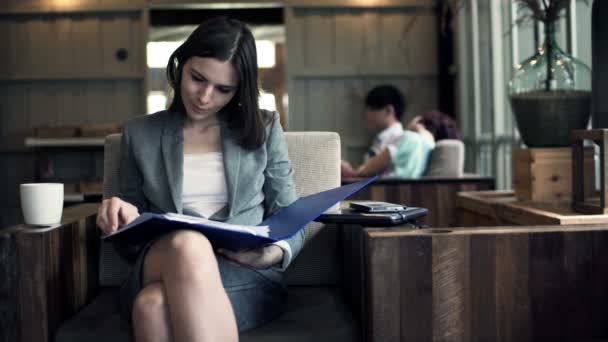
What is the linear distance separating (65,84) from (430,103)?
131 inches

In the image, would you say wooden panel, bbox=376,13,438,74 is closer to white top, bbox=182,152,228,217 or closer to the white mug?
white top, bbox=182,152,228,217

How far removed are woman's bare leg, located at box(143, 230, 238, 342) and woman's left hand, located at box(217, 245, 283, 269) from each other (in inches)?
4.2

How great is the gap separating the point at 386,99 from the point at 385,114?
0.34 feet

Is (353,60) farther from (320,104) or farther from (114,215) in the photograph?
(114,215)

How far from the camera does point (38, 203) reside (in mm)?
1655

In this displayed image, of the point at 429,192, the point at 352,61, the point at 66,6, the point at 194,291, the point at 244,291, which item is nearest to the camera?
the point at 194,291

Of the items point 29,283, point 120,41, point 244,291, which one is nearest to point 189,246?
point 244,291

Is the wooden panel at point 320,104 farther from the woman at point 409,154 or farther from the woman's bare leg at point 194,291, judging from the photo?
the woman's bare leg at point 194,291

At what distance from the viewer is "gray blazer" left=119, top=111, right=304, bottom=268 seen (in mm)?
1803

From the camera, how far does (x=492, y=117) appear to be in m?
5.27

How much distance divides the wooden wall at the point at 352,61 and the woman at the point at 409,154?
2.37m

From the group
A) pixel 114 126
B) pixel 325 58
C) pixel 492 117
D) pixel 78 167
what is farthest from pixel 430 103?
pixel 78 167

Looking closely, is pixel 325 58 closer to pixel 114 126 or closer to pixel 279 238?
pixel 114 126

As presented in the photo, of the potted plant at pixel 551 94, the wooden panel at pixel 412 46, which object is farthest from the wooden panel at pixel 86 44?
the potted plant at pixel 551 94
